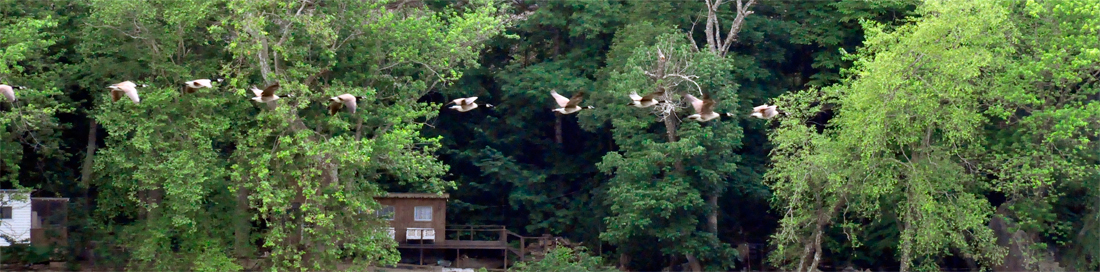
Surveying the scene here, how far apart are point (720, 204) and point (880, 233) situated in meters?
5.24

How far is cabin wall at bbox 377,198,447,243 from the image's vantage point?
118 feet

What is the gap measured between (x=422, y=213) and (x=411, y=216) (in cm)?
36

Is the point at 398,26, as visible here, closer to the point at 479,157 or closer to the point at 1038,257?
the point at 479,157

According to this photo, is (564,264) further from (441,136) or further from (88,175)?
(88,175)

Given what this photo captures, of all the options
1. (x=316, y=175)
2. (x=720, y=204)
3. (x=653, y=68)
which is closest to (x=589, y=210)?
(x=720, y=204)

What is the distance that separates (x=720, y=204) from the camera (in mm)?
37188

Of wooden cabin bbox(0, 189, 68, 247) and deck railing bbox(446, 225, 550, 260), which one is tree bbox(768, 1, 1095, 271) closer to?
deck railing bbox(446, 225, 550, 260)

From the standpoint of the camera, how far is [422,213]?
36.2 metres

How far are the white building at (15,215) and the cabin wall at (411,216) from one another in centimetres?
1020

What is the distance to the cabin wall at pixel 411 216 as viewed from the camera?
35938 millimetres

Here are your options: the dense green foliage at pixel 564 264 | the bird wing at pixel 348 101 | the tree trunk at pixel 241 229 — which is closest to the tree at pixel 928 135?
the dense green foliage at pixel 564 264

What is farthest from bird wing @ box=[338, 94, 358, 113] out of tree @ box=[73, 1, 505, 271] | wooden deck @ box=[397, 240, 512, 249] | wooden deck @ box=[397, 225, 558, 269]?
wooden deck @ box=[397, 240, 512, 249]

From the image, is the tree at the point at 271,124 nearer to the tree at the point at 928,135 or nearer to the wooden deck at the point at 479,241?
the wooden deck at the point at 479,241

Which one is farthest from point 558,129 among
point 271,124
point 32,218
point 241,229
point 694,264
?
point 32,218
